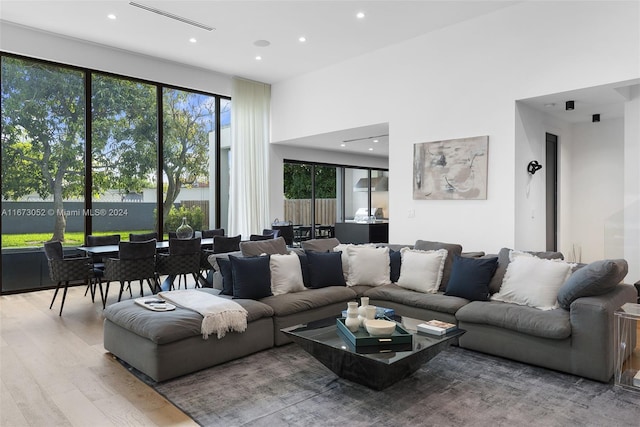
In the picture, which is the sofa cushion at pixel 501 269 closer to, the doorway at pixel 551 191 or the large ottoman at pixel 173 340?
the large ottoman at pixel 173 340

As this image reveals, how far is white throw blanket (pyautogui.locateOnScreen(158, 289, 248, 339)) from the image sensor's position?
→ 11.2 ft

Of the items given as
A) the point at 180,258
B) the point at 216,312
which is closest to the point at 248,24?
the point at 180,258

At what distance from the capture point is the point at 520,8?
5289mm

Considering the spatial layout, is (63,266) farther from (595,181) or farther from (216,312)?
(595,181)

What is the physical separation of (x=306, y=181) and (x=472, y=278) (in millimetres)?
6236

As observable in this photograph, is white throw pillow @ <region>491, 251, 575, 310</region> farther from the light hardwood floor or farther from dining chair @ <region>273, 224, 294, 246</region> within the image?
dining chair @ <region>273, 224, 294, 246</region>

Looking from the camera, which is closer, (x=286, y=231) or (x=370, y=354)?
(x=370, y=354)

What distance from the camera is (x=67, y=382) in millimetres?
3168

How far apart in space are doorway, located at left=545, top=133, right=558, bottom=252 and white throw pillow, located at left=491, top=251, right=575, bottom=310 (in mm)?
2996

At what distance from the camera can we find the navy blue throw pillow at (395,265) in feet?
16.3

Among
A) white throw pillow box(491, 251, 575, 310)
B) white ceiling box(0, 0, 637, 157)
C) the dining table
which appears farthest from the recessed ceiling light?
white throw pillow box(491, 251, 575, 310)

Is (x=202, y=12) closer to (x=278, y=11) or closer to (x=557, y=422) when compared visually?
(x=278, y=11)

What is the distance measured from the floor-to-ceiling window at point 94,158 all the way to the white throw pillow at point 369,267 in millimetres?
4339

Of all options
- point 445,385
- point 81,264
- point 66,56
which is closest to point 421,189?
point 445,385
